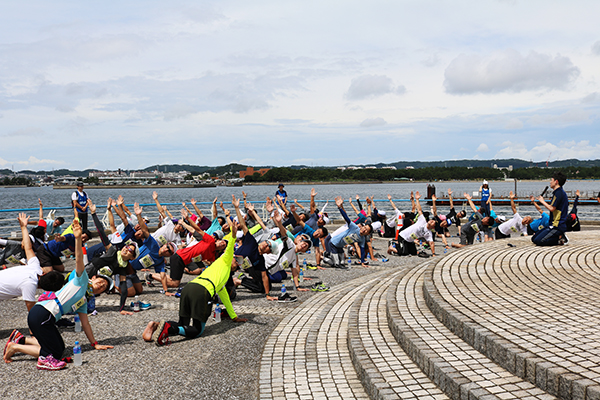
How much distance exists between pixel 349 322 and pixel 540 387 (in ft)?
10.4

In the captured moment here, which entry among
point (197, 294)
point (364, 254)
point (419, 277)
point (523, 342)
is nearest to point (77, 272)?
point (197, 294)

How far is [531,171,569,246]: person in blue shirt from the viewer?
30.9 feet

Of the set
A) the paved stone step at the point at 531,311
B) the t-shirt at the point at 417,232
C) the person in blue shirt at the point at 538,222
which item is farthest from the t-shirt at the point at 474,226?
the paved stone step at the point at 531,311

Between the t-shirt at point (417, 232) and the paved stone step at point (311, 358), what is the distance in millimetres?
6466

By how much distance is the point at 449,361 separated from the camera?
14.1 feet

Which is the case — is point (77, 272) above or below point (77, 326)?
above

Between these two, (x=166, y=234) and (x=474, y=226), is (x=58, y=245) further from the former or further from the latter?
(x=474, y=226)

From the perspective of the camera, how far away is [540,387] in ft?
12.0

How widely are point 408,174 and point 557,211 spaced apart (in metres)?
164

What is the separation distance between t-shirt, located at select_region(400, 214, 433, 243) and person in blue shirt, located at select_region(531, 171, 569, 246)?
4.00 metres

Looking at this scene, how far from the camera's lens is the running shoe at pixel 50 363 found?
532cm

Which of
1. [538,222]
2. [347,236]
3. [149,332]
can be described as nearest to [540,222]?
[538,222]

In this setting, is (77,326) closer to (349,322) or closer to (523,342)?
(349,322)

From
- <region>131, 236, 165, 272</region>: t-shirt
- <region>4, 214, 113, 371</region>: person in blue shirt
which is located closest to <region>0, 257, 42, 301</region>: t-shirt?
<region>4, 214, 113, 371</region>: person in blue shirt
